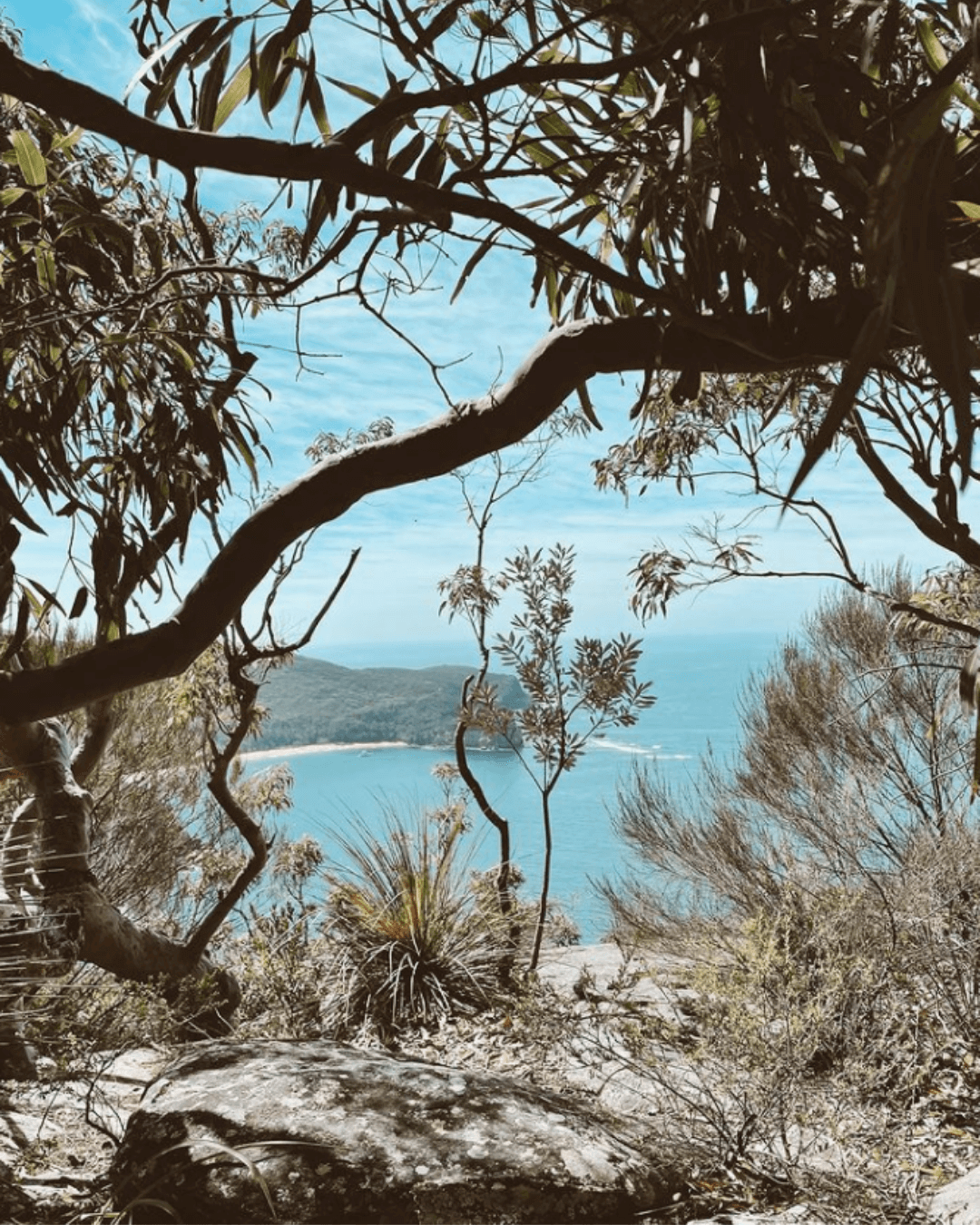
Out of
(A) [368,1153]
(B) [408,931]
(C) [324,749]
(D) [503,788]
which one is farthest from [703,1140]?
(C) [324,749]

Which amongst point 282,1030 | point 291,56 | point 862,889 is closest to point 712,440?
point 862,889

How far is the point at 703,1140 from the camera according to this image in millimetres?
2504

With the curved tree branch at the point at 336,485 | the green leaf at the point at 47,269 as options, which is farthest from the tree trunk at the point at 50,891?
the curved tree branch at the point at 336,485

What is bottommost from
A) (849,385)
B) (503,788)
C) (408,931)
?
(408,931)

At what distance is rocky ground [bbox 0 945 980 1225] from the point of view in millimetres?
2206

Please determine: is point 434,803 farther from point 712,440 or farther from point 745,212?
point 745,212

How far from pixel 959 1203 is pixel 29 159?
2.40m

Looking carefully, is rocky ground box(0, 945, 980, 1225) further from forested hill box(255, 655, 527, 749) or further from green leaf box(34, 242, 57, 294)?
forested hill box(255, 655, 527, 749)

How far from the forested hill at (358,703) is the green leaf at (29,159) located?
39.0 ft

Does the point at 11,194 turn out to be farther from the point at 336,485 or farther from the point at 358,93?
the point at 336,485

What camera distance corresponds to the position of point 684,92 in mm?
988

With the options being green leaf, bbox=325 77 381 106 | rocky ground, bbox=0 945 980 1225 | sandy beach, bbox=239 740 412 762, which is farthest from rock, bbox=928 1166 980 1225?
sandy beach, bbox=239 740 412 762

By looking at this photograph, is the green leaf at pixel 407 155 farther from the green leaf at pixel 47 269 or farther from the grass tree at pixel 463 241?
the green leaf at pixel 47 269

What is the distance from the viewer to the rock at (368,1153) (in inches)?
81.1
